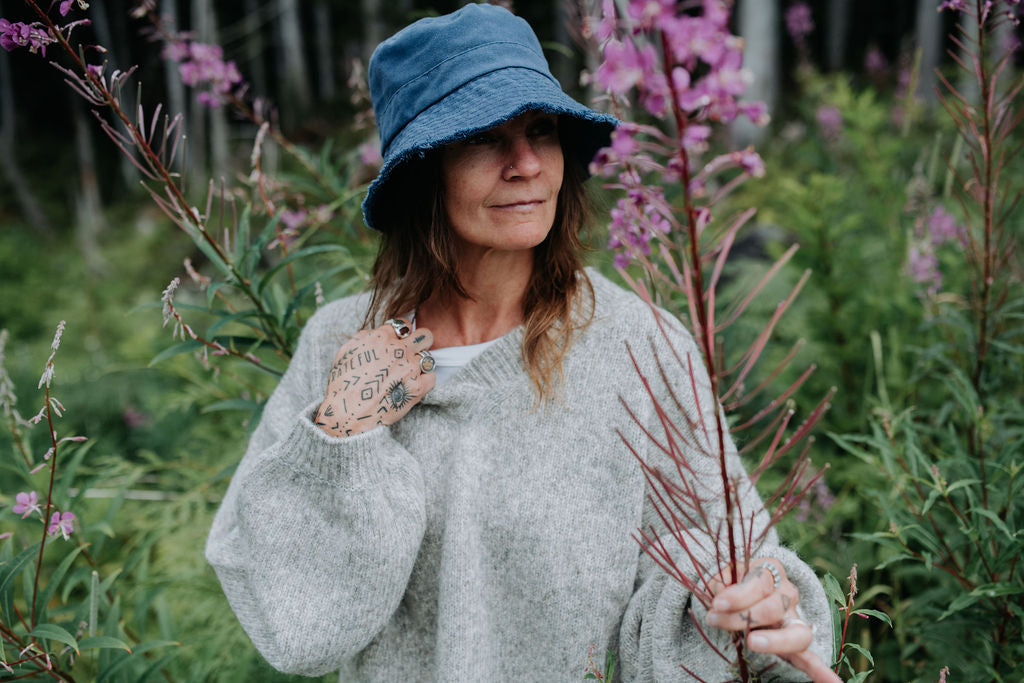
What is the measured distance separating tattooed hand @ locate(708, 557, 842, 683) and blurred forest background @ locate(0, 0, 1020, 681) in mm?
607

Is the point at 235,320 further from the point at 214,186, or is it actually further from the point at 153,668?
the point at 153,668

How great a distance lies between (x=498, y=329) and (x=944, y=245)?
220 centimetres

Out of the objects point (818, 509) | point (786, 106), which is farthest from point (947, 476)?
point (786, 106)

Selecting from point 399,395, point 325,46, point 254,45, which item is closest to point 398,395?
point 399,395

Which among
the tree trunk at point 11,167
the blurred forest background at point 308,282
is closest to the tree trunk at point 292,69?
the blurred forest background at point 308,282

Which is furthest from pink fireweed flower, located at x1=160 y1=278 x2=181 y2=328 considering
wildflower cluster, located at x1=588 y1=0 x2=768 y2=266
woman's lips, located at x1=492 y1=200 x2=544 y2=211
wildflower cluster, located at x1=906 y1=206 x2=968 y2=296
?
wildflower cluster, located at x1=906 y1=206 x2=968 y2=296

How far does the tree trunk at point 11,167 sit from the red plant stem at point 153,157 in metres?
14.0

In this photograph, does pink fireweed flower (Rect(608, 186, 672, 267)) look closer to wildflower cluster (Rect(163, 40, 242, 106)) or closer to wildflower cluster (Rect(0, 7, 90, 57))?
wildflower cluster (Rect(0, 7, 90, 57))

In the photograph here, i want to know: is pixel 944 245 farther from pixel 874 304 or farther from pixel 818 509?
pixel 818 509

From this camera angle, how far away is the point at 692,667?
1.16m

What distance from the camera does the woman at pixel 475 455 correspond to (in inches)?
48.9

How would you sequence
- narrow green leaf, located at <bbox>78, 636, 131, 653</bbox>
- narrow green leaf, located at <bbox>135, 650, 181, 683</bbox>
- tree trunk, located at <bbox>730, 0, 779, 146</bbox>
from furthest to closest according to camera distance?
tree trunk, located at <bbox>730, 0, 779, 146</bbox> < narrow green leaf, located at <bbox>135, 650, 181, 683</bbox> < narrow green leaf, located at <bbox>78, 636, 131, 653</bbox>

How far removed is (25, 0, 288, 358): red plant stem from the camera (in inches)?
41.9

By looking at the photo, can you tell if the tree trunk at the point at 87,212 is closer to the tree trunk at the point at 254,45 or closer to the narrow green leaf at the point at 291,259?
the tree trunk at the point at 254,45
